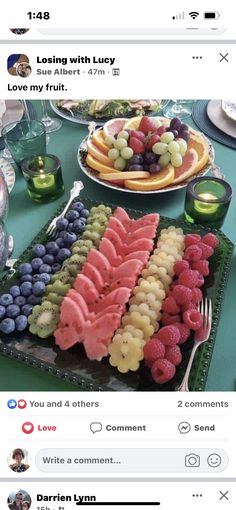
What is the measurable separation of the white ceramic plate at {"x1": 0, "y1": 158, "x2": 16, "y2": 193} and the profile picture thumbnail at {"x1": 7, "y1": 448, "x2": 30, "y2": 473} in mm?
614

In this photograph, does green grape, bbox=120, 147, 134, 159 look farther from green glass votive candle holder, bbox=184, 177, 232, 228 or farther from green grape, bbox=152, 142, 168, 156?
green glass votive candle holder, bbox=184, 177, 232, 228

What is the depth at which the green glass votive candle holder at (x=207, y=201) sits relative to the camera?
93 cm

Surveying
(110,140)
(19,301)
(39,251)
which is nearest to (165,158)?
(110,140)

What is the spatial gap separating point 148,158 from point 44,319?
436mm

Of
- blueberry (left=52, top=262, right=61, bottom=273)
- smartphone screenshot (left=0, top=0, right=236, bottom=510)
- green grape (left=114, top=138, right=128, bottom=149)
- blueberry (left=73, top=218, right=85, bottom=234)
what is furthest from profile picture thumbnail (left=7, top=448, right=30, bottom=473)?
green grape (left=114, top=138, right=128, bottom=149)

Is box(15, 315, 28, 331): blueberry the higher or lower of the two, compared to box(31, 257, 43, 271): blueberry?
lower

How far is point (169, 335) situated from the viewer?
28.2 inches

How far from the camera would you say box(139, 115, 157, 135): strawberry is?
109 centimetres

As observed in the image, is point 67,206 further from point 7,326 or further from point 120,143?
point 7,326

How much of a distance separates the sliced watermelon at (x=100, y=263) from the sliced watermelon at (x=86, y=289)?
0.04m

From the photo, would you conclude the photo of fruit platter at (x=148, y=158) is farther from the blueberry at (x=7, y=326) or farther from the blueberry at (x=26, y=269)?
the blueberry at (x=7, y=326)
